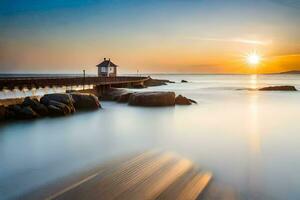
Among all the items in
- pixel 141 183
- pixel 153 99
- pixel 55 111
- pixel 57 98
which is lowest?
pixel 55 111

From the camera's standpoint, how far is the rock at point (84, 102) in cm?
2184

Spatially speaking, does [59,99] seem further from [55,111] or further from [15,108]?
[15,108]

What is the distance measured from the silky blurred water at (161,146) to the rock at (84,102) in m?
1.95

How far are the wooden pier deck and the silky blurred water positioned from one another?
0.70m

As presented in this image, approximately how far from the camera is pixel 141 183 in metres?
6.56

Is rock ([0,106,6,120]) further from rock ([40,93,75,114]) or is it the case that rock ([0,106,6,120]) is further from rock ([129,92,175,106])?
rock ([129,92,175,106])

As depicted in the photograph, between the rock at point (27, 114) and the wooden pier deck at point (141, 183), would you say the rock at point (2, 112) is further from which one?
the wooden pier deck at point (141, 183)

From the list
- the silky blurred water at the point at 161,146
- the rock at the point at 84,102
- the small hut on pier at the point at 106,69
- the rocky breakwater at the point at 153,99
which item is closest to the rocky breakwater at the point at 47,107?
the rock at the point at 84,102

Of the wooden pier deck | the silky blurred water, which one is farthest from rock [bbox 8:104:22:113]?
the wooden pier deck

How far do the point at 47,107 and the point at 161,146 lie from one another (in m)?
9.77

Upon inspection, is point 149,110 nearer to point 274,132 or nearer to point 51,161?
point 274,132

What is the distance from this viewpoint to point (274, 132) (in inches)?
572

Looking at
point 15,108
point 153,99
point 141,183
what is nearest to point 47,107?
point 15,108

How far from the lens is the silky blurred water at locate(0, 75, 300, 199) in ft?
23.2
